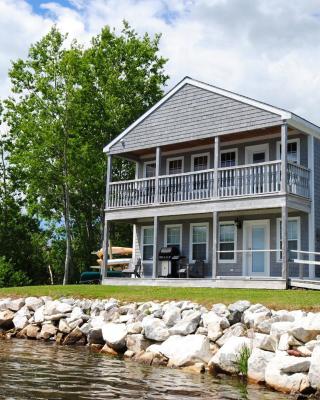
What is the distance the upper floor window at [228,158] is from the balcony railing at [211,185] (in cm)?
31

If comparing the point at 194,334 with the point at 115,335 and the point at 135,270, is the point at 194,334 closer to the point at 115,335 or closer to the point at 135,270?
the point at 115,335

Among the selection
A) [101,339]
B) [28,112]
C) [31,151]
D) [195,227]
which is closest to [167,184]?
[195,227]

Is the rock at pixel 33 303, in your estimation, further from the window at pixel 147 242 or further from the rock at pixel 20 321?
the window at pixel 147 242

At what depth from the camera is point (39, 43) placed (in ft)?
102

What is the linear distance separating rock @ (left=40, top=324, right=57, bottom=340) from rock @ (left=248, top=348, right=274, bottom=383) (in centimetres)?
642

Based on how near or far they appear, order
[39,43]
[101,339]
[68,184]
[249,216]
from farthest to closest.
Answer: [39,43] < [68,184] < [249,216] < [101,339]

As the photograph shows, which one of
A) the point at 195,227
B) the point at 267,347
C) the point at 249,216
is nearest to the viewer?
the point at 267,347

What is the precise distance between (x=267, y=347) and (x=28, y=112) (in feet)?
78.3

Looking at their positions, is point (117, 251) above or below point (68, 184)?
below

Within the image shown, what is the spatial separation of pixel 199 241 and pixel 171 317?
31.1ft

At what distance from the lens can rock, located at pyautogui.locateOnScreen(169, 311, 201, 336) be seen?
11.0 m

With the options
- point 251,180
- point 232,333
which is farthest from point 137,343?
point 251,180

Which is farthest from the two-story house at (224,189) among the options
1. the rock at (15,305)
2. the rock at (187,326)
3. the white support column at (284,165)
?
the rock at (187,326)

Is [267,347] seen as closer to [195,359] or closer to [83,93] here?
[195,359]
